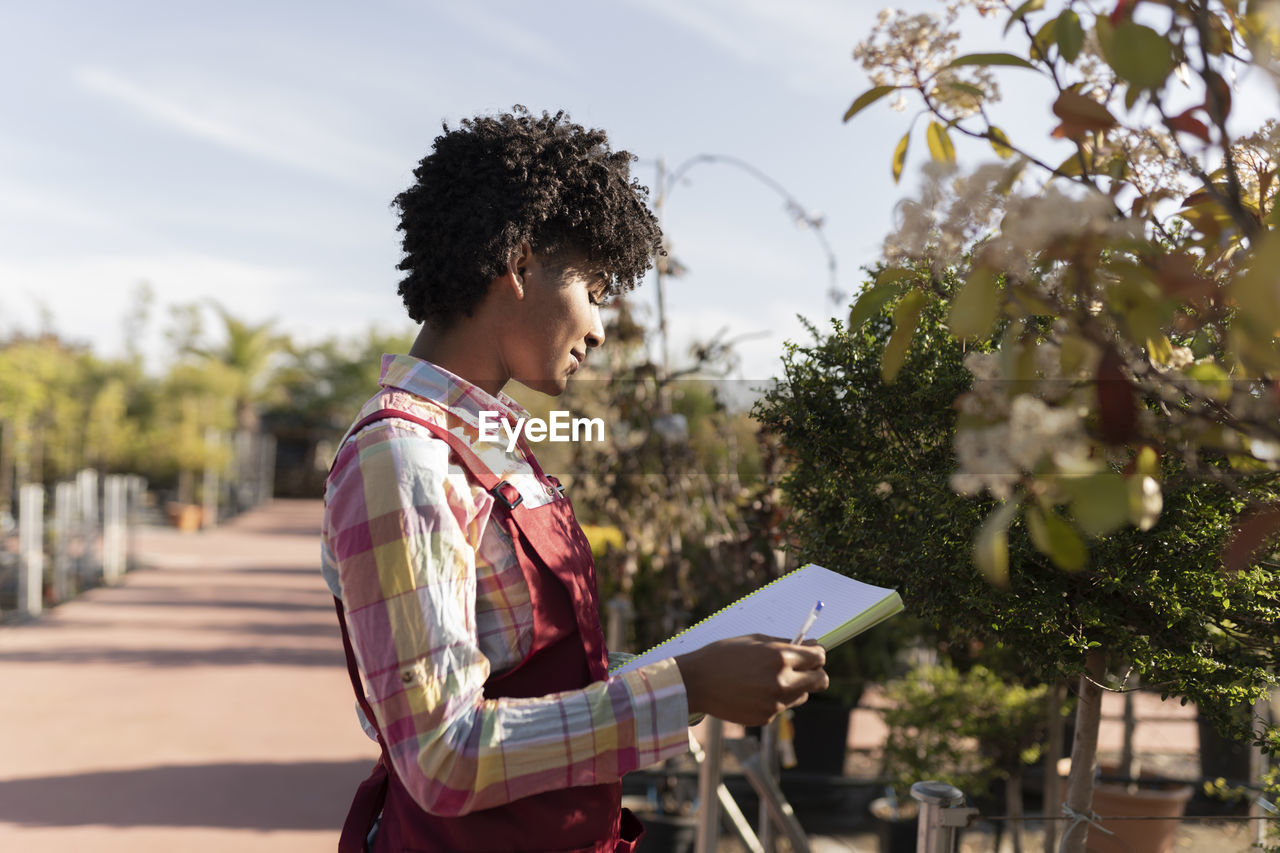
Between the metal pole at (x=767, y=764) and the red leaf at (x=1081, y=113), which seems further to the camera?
the metal pole at (x=767, y=764)

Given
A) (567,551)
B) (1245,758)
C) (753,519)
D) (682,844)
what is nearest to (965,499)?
(567,551)

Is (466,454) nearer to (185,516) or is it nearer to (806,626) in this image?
(806,626)

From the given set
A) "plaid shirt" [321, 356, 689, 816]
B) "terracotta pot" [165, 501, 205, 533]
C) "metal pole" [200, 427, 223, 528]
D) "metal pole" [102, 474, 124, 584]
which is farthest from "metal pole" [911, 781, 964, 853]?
"metal pole" [200, 427, 223, 528]

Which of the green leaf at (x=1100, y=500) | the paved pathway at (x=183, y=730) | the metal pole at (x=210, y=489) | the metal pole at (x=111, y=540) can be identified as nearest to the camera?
the green leaf at (x=1100, y=500)

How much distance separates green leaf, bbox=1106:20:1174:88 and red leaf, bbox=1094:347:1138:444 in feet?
0.62

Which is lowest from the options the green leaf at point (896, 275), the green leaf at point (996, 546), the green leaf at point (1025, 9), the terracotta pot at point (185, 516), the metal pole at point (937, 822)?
the terracotta pot at point (185, 516)

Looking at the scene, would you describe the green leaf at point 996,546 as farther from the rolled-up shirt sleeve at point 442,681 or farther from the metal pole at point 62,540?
the metal pole at point 62,540

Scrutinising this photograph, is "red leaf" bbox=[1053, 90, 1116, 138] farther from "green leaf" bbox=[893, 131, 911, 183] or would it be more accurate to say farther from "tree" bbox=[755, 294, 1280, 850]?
"tree" bbox=[755, 294, 1280, 850]

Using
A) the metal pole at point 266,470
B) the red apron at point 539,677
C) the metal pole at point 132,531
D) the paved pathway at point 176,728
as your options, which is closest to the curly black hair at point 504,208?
the red apron at point 539,677

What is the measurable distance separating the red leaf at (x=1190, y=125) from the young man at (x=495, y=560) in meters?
0.59

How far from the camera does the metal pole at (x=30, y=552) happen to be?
7.88 m

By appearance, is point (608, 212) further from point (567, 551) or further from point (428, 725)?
point (428, 725)

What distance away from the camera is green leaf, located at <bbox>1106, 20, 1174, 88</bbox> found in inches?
25.9

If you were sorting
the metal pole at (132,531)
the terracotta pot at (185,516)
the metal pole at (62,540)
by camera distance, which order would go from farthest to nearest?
the terracotta pot at (185,516)
the metal pole at (132,531)
the metal pole at (62,540)
